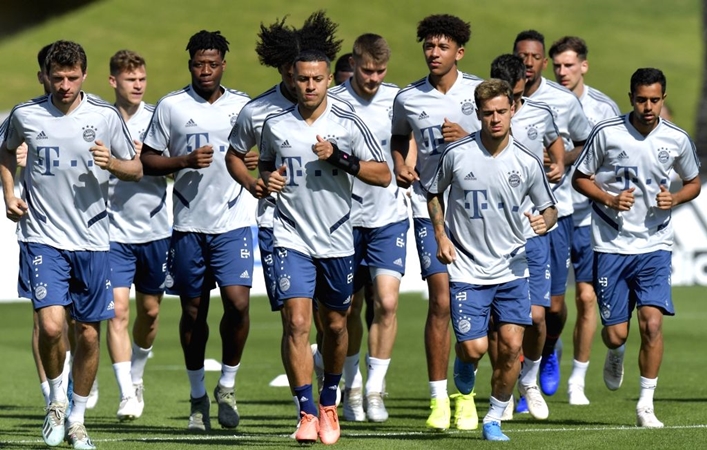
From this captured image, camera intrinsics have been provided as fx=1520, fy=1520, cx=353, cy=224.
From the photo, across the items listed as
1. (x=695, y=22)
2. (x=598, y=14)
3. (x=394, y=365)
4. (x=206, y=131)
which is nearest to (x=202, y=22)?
(x=598, y=14)

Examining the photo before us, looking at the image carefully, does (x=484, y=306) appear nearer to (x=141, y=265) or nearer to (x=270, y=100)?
(x=270, y=100)

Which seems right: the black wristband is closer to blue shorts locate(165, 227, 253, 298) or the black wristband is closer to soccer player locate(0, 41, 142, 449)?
soccer player locate(0, 41, 142, 449)

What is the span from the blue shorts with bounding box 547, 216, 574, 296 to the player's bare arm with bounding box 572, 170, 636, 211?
5.15 feet

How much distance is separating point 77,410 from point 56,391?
0.19 metres

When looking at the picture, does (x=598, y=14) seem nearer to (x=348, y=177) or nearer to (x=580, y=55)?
(x=580, y=55)

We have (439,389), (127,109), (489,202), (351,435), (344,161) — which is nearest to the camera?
(344,161)

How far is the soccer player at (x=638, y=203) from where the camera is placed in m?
10.9

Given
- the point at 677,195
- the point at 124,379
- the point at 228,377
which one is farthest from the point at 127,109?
the point at 677,195

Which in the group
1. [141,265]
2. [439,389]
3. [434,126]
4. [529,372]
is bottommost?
[529,372]

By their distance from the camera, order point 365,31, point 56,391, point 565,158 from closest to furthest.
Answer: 1. point 56,391
2. point 565,158
3. point 365,31

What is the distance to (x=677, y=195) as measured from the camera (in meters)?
11.0

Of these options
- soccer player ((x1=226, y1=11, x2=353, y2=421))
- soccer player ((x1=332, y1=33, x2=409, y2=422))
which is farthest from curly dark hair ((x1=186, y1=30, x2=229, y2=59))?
soccer player ((x1=332, y1=33, x2=409, y2=422))

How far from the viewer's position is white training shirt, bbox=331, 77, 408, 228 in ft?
38.8

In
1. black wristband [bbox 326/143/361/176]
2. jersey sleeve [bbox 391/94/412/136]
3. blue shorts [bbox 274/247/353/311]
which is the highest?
jersey sleeve [bbox 391/94/412/136]
